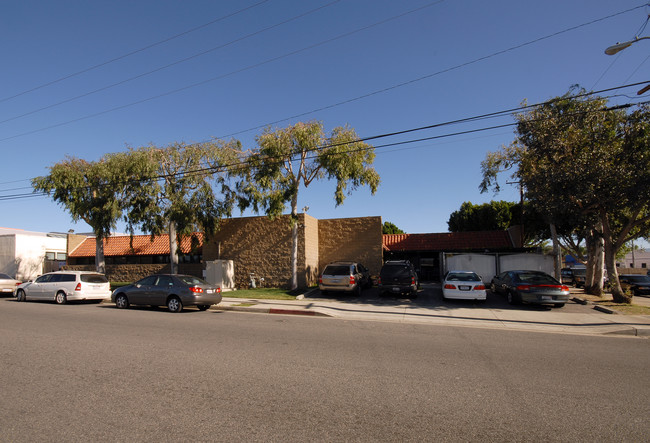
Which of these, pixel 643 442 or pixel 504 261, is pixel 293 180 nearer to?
pixel 504 261

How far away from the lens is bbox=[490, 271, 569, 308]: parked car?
14906mm

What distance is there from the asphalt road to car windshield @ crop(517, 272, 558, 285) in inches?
237

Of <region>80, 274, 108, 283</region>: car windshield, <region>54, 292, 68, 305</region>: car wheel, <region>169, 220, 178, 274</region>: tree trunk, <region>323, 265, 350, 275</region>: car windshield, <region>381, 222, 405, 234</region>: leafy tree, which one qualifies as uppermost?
<region>381, 222, 405, 234</region>: leafy tree

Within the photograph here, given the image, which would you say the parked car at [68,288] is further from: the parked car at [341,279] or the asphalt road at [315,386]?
the parked car at [341,279]

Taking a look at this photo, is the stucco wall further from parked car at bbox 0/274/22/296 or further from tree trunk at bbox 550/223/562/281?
parked car at bbox 0/274/22/296

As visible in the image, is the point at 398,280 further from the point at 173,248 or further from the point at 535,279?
the point at 173,248

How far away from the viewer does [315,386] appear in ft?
18.0

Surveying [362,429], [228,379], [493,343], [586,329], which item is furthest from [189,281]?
[586,329]

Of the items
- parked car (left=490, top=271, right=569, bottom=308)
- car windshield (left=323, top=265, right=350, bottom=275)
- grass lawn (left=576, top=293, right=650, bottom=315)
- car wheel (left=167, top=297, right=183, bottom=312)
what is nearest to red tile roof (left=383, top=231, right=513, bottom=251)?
grass lawn (left=576, top=293, right=650, bottom=315)

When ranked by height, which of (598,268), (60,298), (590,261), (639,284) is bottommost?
(639,284)

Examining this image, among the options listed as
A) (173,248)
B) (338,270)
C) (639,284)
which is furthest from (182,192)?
(639,284)

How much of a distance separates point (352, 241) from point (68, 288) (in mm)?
15117

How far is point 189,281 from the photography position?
578 inches

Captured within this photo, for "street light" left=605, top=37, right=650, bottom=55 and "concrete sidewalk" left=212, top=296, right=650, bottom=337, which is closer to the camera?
Result: "street light" left=605, top=37, right=650, bottom=55
